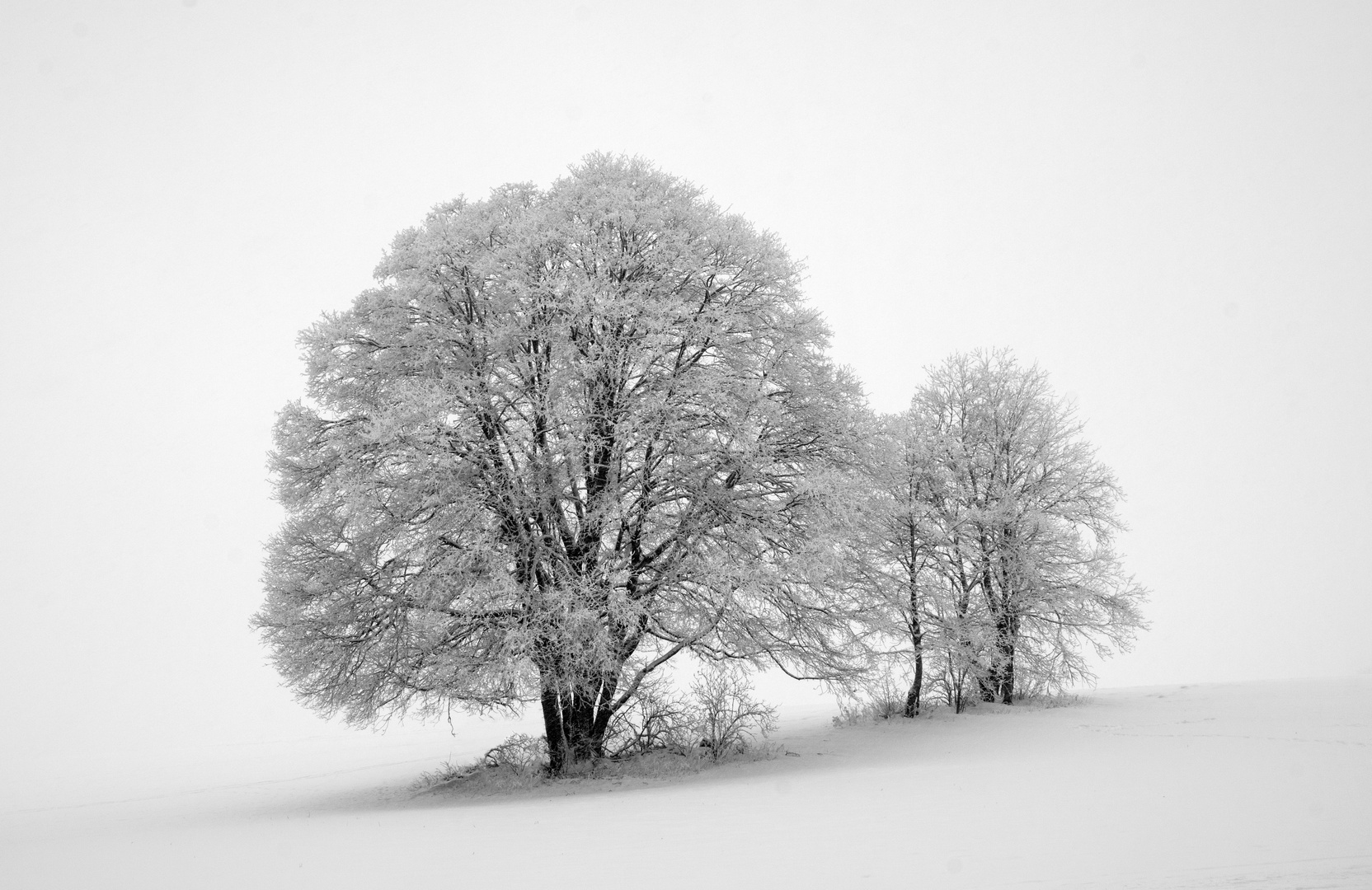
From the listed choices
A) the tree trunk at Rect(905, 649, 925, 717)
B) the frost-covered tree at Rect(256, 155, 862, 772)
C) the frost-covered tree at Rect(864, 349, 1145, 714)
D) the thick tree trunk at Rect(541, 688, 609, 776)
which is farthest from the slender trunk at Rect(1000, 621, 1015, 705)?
the thick tree trunk at Rect(541, 688, 609, 776)

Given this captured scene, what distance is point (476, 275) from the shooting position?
15.3 meters

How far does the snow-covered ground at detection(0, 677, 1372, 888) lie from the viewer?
745 cm

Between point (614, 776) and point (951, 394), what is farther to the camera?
point (951, 394)

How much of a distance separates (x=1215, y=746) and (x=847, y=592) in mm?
6689

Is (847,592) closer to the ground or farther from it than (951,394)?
closer to the ground

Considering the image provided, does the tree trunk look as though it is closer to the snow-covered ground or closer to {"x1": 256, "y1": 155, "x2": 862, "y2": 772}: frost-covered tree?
the snow-covered ground

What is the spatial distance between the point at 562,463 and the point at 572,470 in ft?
0.83

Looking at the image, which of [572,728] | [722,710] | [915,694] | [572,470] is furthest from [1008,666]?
[572,470]

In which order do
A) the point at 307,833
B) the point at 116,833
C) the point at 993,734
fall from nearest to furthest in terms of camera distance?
the point at 307,833 < the point at 116,833 < the point at 993,734

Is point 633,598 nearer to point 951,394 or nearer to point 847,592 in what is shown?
point 847,592

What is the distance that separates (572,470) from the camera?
14.9 metres

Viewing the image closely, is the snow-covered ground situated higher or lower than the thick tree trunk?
lower

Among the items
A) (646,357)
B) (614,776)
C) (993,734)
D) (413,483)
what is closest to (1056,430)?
(993,734)

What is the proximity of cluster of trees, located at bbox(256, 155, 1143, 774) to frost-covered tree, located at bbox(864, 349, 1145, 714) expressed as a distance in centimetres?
265
